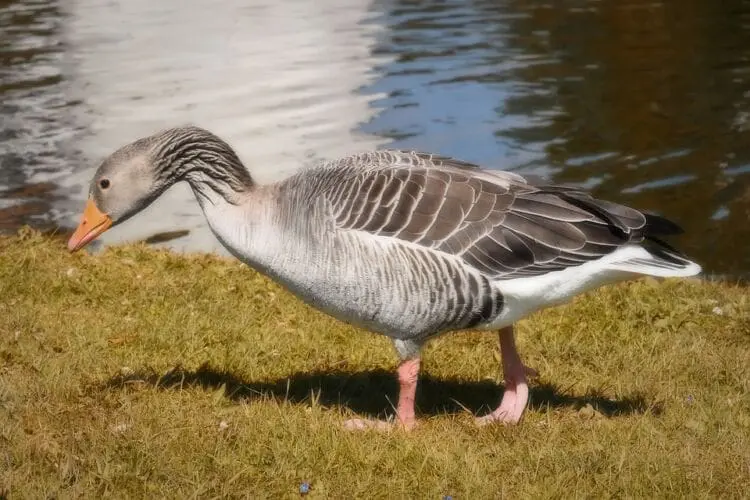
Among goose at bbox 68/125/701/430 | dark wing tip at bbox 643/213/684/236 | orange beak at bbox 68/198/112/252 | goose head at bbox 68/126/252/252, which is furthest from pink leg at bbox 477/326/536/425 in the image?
orange beak at bbox 68/198/112/252

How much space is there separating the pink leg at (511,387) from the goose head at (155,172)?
1681 mm

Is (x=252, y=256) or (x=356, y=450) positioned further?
(x=252, y=256)

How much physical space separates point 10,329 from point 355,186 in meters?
2.75

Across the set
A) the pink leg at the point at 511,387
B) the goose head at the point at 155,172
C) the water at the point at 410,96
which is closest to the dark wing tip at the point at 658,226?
the pink leg at the point at 511,387

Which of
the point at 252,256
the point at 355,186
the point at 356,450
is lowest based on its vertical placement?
the point at 356,450

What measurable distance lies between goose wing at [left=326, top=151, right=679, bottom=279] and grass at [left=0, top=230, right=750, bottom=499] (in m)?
0.93

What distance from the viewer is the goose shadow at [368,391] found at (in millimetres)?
5922

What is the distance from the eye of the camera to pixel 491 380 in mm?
6418

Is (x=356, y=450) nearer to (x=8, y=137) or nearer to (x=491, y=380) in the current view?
(x=491, y=380)

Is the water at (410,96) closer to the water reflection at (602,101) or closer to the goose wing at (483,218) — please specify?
the water reflection at (602,101)

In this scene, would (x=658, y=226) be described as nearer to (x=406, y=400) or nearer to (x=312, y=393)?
(x=406, y=400)

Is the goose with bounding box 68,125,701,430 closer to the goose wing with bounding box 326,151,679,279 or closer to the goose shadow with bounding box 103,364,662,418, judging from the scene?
the goose wing with bounding box 326,151,679,279

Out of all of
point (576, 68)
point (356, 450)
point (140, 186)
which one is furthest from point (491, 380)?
point (576, 68)

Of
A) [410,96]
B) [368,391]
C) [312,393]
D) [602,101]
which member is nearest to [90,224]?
[312,393]
